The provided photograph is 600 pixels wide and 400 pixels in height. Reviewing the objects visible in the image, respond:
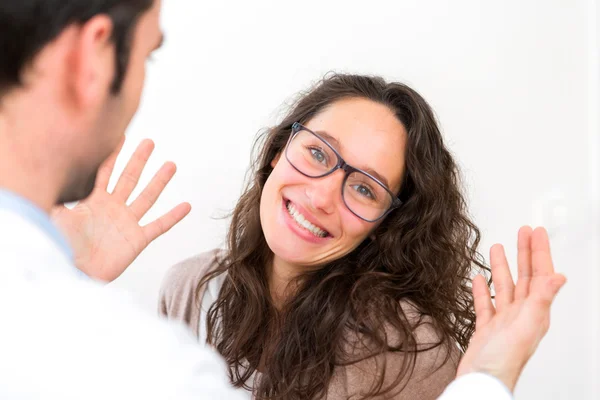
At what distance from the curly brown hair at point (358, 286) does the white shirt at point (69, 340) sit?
89 cm

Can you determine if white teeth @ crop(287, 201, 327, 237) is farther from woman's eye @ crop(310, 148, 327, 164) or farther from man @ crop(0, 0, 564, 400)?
man @ crop(0, 0, 564, 400)

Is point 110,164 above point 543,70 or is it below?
below

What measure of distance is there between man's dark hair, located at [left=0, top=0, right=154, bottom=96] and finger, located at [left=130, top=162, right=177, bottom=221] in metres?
0.81

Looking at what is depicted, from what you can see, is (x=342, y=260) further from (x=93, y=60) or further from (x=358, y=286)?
(x=93, y=60)

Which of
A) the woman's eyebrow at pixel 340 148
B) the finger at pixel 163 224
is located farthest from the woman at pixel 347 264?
the finger at pixel 163 224

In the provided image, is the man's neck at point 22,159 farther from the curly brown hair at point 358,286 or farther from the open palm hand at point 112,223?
the curly brown hair at point 358,286

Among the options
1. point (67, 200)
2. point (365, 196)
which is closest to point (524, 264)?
point (365, 196)

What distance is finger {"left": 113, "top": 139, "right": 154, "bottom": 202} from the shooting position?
157 centimetres

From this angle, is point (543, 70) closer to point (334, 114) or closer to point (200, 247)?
point (334, 114)

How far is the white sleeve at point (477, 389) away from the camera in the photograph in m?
0.94

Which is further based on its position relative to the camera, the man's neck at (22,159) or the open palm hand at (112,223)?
the open palm hand at (112,223)

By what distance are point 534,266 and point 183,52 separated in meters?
1.34

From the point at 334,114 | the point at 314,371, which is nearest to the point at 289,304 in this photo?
the point at 314,371

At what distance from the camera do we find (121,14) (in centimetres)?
79
